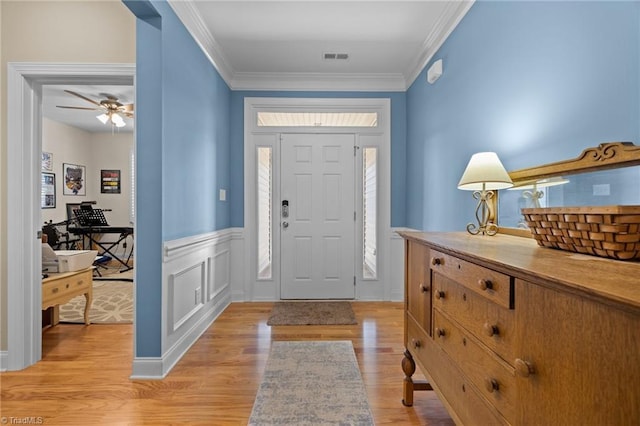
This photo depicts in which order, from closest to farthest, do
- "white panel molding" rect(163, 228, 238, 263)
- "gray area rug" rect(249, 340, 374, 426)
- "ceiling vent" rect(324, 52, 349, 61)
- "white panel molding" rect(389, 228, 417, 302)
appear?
"gray area rug" rect(249, 340, 374, 426) < "white panel molding" rect(163, 228, 238, 263) < "ceiling vent" rect(324, 52, 349, 61) < "white panel molding" rect(389, 228, 417, 302)

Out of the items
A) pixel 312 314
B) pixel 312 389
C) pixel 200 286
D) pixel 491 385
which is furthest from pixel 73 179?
pixel 491 385

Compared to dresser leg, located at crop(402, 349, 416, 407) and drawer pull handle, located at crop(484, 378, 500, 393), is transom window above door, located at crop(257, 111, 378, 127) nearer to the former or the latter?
dresser leg, located at crop(402, 349, 416, 407)

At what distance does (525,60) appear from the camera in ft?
5.28

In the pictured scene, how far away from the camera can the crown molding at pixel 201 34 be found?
7.53 ft

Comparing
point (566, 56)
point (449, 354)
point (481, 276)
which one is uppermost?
point (566, 56)

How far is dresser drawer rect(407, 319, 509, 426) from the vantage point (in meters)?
0.97

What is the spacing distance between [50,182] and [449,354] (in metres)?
6.92

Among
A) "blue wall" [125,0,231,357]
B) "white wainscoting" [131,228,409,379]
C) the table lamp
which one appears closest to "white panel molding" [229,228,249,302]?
"white wainscoting" [131,228,409,379]

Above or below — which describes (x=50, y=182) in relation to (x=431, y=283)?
above

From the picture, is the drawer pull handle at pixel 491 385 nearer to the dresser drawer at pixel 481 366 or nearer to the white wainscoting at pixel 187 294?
the dresser drawer at pixel 481 366

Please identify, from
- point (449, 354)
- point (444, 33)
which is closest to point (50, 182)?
point (444, 33)

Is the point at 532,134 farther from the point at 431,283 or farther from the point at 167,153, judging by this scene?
the point at 167,153

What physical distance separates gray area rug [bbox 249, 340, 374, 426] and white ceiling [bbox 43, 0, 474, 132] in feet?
8.63

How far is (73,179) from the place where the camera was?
6023mm
